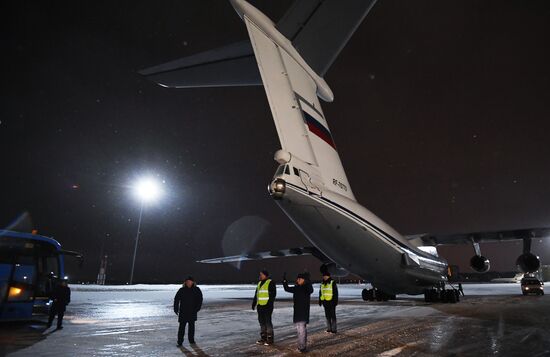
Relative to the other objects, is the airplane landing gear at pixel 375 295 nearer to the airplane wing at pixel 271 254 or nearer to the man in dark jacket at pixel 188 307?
the airplane wing at pixel 271 254

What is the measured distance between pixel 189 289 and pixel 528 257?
49.0 feet

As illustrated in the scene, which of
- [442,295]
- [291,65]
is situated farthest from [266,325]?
[442,295]

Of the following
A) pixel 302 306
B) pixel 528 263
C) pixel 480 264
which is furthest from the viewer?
pixel 480 264

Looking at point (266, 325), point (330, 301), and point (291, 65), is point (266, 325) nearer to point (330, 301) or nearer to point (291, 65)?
point (330, 301)

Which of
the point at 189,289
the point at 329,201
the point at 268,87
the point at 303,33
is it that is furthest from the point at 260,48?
the point at 189,289

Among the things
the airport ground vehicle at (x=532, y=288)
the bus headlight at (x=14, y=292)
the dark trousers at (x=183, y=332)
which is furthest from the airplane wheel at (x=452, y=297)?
the bus headlight at (x=14, y=292)

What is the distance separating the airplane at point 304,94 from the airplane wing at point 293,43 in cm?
2

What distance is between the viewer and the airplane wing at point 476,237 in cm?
1709

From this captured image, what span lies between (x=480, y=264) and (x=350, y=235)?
36.5ft

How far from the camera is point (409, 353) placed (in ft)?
18.5

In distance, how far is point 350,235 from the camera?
9570 mm

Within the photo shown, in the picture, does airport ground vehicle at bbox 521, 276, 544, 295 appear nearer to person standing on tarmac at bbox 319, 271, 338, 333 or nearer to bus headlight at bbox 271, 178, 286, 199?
person standing on tarmac at bbox 319, 271, 338, 333

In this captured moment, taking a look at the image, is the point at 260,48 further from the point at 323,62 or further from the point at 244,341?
the point at 244,341

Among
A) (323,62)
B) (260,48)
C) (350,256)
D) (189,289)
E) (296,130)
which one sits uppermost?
(323,62)
